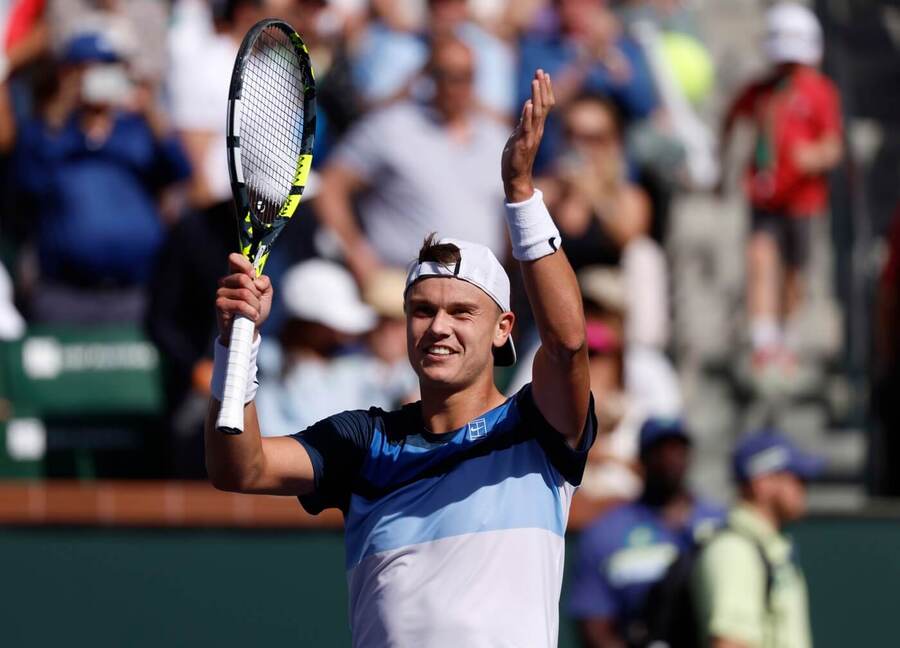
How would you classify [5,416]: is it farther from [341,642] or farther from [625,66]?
[625,66]

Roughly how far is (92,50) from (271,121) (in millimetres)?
4085

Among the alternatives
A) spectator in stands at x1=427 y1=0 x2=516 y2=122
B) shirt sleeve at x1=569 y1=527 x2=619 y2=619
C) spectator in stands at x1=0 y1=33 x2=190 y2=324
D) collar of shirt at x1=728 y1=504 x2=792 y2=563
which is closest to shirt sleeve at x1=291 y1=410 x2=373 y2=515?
collar of shirt at x1=728 y1=504 x2=792 y2=563

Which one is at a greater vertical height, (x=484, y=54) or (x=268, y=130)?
(x=484, y=54)

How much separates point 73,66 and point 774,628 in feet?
13.8

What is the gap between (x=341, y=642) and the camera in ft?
25.1

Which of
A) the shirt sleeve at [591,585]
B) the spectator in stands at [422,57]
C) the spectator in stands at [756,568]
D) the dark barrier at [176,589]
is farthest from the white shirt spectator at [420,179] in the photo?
the spectator in stands at [756,568]

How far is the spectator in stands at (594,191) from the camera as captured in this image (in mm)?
8047

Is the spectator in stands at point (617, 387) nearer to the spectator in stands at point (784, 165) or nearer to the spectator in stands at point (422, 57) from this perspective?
the spectator in stands at point (784, 165)

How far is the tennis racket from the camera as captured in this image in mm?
3887

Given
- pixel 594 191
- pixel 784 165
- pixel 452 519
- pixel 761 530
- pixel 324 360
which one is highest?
pixel 784 165

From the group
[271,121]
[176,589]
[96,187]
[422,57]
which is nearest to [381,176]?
[422,57]

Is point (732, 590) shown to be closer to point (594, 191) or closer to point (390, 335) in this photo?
point (390, 335)

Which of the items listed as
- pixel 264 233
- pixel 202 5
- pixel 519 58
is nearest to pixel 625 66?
pixel 519 58

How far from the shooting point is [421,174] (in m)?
8.11
